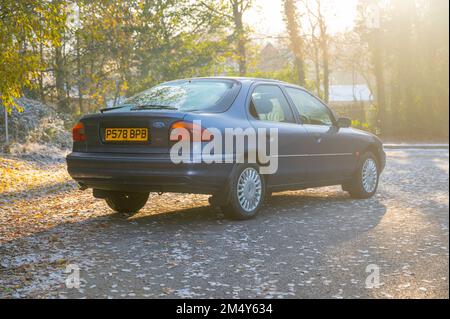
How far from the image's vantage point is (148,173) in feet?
22.0

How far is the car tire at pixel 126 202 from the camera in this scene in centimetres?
815

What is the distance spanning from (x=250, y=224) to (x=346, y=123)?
9.05ft

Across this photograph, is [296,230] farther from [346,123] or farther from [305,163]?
[346,123]

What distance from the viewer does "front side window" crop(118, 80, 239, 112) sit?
7.23 meters

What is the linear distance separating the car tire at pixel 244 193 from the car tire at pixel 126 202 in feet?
4.86

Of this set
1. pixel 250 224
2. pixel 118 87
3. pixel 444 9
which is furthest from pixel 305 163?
pixel 118 87

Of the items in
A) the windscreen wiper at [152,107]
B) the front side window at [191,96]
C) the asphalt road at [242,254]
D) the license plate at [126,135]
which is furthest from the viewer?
the front side window at [191,96]

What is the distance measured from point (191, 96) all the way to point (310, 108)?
2269mm

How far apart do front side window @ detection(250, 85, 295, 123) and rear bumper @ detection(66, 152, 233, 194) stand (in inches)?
42.3

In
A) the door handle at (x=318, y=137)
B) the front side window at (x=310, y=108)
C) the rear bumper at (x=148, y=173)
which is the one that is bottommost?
the rear bumper at (x=148, y=173)

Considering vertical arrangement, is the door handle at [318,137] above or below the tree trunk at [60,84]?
below

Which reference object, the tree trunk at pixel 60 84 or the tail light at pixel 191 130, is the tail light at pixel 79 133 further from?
the tree trunk at pixel 60 84

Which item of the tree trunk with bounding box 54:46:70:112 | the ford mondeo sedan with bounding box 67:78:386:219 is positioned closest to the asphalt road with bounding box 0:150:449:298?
the ford mondeo sedan with bounding box 67:78:386:219

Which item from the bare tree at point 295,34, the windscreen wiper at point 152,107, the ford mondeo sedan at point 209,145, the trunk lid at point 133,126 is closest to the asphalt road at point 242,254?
the ford mondeo sedan at point 209,145
